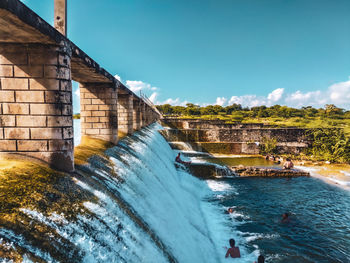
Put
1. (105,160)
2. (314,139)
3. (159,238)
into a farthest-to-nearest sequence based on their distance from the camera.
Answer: (314,139) < (105,160) < (159,238)

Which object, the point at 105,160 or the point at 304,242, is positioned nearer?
the point at 105,160

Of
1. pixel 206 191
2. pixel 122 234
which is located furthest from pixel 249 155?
pixel 122 234

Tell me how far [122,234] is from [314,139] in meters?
28.2

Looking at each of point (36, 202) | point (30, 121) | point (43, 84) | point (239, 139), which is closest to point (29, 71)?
point (43, 84)

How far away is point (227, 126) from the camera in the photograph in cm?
3434

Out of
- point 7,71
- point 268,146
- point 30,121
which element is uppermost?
point 7,71

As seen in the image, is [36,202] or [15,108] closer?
[36,202]

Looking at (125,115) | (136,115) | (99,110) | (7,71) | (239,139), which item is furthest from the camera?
(239,139)

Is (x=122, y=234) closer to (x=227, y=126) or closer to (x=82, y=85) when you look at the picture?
(x=82, y=85)

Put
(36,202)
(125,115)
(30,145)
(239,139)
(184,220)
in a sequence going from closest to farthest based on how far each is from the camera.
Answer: (36,202) < (30,145) < (184,220) < (125,115) < (239,139)

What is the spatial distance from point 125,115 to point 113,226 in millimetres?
10568

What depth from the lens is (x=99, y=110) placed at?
1048cm

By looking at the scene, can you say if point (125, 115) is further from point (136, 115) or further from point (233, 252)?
point (233, 252)

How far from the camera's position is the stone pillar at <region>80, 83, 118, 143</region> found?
34.0ft
